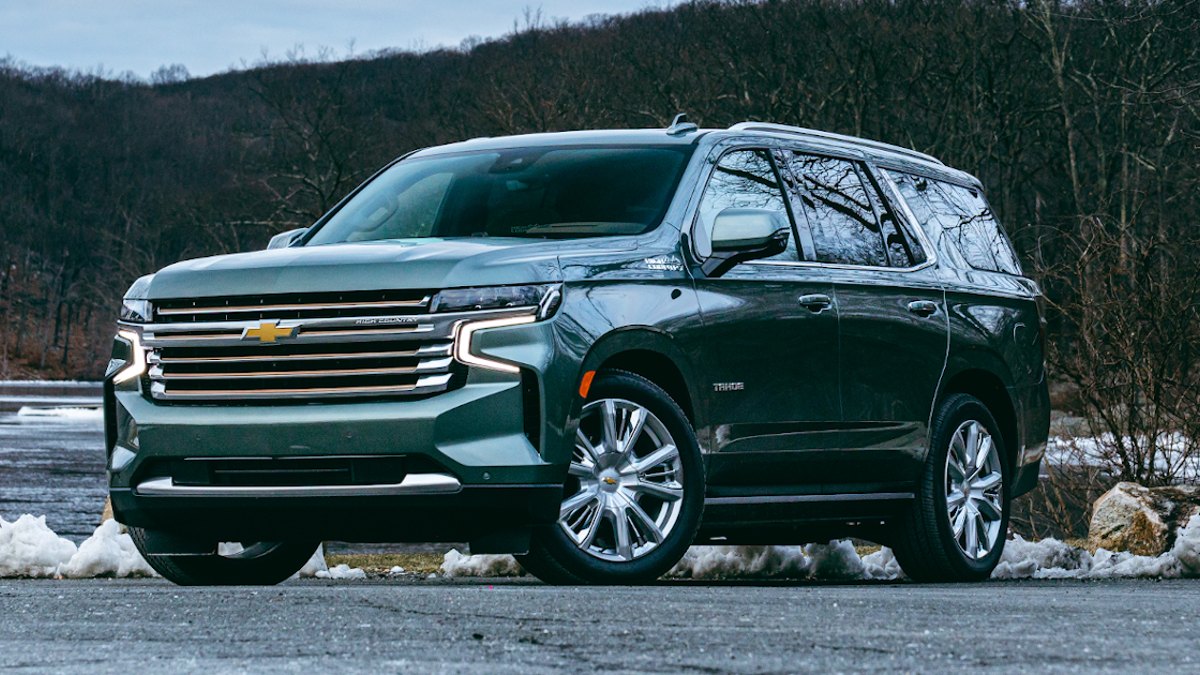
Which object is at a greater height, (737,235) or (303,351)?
(737,235)

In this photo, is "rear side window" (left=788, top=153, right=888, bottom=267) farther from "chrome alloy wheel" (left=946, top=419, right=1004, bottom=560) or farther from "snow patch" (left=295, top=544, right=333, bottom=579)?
"snow patch" (left=295, top=544, right=333, bottom=579)

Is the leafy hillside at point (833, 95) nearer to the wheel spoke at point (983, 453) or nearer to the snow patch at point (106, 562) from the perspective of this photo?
the wheel spoke at point (983, 453)

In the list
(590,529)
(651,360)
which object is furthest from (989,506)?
(590,529)

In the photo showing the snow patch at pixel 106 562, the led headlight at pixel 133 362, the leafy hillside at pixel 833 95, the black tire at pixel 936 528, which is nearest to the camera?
the led headlight at pixel 133 362

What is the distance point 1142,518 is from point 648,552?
5.24 metres

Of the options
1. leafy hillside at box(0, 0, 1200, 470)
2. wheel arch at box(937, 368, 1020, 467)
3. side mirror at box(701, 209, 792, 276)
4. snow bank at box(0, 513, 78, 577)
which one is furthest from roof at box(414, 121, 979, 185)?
leafy hillside at box(0, 0, 1200, 470)

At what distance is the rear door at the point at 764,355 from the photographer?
26.1ft

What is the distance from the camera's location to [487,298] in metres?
7.03

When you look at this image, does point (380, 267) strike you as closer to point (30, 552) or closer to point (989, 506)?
point (989, 506)

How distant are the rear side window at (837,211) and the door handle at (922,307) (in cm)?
24

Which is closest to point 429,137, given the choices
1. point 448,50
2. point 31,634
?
point 448,50

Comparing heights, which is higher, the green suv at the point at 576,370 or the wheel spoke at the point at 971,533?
the green suv at the point at 576,370

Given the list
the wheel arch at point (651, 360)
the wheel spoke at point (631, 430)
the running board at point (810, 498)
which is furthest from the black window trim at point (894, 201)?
the wheel spoke at point (631, 430)

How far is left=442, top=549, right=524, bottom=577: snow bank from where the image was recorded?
10883 mm
